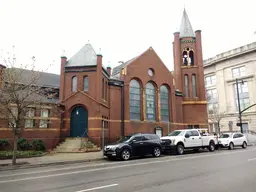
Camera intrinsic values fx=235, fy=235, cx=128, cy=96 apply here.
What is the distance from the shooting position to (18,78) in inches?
634

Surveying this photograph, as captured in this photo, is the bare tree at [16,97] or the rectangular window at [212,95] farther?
the rectangular window at [212,95]

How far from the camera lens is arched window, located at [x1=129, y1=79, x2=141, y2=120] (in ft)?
Answer: 96.4

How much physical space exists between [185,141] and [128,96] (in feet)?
37.2

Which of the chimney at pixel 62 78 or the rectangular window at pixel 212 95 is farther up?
the rectangular window at pixel 212 95

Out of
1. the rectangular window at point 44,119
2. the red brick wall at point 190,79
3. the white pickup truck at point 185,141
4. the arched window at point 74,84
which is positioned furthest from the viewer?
the red brick wall at point 190,79

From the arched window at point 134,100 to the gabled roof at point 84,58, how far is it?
5.90 meters

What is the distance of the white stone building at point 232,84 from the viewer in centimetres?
5188

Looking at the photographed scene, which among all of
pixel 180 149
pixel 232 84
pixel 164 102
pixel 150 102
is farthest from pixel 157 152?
pixel 232 84

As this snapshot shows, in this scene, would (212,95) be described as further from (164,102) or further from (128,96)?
(128,96)

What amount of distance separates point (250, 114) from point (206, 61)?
18.5m

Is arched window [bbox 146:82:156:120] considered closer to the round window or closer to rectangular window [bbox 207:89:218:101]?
the round window

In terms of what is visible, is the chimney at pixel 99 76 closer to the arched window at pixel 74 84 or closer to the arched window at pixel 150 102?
the arched window at pixel 74 84

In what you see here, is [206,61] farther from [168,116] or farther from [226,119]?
[168,116]


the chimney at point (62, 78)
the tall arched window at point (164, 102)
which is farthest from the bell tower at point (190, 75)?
the chimney at point (62, 78)
